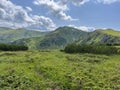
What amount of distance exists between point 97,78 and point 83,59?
89.7ft

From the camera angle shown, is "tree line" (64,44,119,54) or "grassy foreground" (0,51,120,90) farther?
"tree line" (64,44,119,54)

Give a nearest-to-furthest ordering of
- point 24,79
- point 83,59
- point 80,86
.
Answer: point 80,86 → point 24,79 → point 83,59

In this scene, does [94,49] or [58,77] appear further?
[94,49]

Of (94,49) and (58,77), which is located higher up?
(94,49)

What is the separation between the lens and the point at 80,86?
5041 cm

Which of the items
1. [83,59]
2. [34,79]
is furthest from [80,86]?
[83,59]

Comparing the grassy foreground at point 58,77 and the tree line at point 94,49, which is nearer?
the grassy foreground at point 58,77

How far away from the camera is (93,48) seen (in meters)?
105

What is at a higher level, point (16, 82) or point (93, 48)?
point (93, 48)

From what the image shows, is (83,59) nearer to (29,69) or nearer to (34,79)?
(29,69)

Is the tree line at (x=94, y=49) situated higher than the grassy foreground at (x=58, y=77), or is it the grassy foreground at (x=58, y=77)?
the tree line at (x=94, y=49)

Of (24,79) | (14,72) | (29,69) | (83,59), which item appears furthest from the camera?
(83,59)

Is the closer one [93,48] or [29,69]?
[29,69]

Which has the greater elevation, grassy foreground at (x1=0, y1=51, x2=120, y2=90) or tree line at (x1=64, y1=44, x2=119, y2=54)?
tree line at (x1=64, y1=44, x2=119, y2=54)
